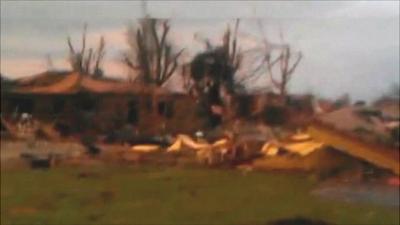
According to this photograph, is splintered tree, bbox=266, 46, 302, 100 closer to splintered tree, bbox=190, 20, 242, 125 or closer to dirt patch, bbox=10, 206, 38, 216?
splintered tree, bbox=190, 20, 242, 125

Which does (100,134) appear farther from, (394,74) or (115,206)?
(394,74)

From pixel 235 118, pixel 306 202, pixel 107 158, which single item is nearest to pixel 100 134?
pixel 107 158

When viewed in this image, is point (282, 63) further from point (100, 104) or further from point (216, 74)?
point (100, 104)

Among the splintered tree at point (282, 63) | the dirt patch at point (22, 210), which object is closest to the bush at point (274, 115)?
the splintered tree at point (282, 63)

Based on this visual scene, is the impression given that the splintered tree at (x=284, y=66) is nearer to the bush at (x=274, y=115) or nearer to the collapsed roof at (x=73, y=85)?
the bush at (x=274, y=115)

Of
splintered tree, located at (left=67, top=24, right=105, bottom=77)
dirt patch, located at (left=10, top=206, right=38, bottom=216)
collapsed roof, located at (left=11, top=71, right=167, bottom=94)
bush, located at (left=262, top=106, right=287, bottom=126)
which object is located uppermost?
splintered tree, located at (left=67, top=24, right=105, bottom=77)

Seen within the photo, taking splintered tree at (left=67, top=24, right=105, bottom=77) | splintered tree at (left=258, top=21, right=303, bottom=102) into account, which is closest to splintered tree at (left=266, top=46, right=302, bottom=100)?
splintered tree at (left=258, top=21, right=303, bottom=102)
